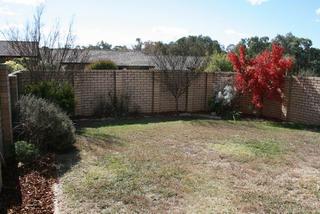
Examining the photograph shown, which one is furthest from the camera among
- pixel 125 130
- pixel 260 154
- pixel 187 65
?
pixel 187 65

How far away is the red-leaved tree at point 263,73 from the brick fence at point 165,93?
424 mm

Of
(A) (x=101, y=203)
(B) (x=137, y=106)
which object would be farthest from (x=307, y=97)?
(A) (x=101, y=203)

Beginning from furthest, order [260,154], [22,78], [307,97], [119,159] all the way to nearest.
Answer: [307,97], [22,78], [260,154], [119,159]

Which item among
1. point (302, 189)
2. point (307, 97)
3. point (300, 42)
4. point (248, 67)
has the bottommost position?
point (302, 189)

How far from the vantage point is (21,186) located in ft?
16.3

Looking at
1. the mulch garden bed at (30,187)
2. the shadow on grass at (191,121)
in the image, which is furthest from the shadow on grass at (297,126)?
the mulch garden bed at (30,187)

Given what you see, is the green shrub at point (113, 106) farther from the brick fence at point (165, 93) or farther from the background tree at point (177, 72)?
the background tree at point (177, 72)

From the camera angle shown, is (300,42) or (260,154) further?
(300,42)

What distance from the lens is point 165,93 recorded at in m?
13.2

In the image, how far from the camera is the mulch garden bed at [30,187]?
433 centimetres

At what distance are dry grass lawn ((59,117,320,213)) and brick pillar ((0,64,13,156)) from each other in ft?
3.52

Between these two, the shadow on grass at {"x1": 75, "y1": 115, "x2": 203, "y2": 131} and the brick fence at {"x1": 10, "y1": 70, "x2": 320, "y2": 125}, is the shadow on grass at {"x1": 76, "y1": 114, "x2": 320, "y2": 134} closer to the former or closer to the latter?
the shadow on grass at {"x1": 75, "y1": 115, "x2": 203, "y2": 131}

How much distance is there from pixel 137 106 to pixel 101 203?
8.28 meters

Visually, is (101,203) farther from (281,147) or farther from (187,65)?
(187,65)
